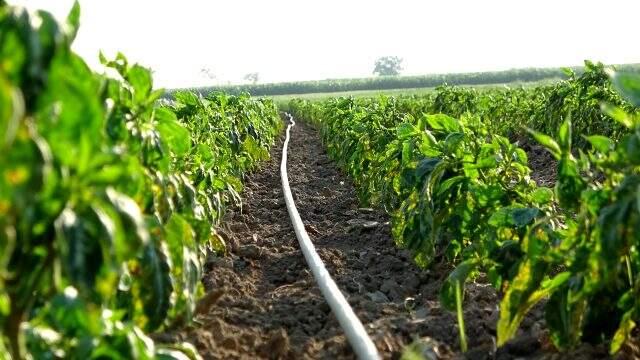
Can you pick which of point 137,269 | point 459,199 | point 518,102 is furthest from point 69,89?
point 518,102

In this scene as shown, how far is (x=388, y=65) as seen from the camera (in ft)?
454

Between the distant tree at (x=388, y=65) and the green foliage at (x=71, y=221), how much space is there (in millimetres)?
136128

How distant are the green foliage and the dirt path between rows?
700mm

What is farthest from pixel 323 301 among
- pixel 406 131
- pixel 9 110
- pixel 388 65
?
pixel 388 65

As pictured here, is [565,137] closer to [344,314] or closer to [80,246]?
[344,314]

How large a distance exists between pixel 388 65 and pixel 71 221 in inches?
5445

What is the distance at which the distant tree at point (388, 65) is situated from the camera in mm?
138000

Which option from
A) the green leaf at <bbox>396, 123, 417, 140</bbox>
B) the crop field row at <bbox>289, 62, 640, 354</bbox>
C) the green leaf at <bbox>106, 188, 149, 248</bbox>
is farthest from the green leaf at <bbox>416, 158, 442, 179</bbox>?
the green leaf at <bbox>106, 188, 149, 248</bbox>

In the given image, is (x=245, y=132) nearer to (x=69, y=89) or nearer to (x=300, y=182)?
(x=300, y=182)

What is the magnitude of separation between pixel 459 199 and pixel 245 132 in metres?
8.51

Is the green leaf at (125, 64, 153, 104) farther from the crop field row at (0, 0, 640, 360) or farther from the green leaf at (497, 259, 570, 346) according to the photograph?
the green leaf at (497, 259, 570, 346)

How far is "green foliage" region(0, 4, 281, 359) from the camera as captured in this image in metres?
1.54

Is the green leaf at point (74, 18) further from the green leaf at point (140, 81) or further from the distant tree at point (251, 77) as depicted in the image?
the distant tree at point (251, 77)

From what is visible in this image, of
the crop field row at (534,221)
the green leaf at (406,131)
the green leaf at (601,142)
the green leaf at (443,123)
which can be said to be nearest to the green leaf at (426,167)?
the crop field row at (534,221)
